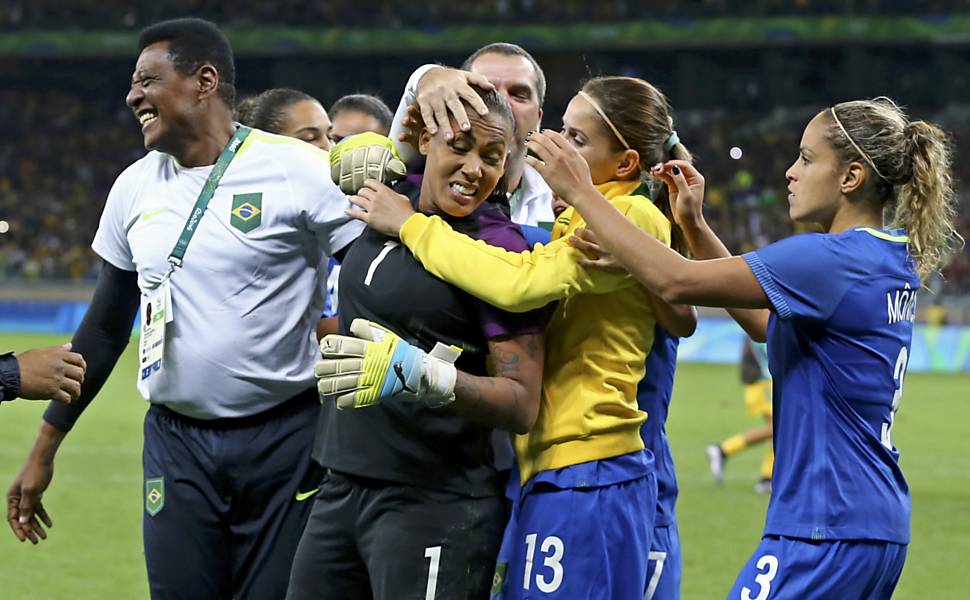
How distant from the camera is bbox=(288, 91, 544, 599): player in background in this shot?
3.41m

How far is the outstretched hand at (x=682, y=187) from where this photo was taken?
390 cm

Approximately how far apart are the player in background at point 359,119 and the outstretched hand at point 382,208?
104 inches

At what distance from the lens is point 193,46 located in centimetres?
448

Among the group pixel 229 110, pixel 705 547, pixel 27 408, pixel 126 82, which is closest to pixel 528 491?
pixel 229 110

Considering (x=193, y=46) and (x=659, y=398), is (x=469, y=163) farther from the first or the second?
(x=193, y=46)

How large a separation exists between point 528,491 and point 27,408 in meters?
14.1

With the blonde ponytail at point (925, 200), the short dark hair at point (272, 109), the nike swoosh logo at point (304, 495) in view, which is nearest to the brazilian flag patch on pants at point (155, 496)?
the nike swoosh logo at point (304, 495)

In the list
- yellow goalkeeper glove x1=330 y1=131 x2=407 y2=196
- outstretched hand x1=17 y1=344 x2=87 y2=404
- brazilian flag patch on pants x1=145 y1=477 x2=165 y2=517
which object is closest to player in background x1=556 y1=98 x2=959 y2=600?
yellow goalkeeper glove x1=330 y1=131 x2=407 y2=196

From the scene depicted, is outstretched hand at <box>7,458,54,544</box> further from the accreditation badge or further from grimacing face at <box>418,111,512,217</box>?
grimacing face at <box>418,111,512,217</box>

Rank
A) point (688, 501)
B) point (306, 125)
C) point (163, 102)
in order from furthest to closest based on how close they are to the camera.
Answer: point (688, 501) → point (306, 125) → point (163, 102)

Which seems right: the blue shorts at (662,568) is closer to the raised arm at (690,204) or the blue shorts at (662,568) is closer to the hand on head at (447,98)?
the raised arm at (690,204)

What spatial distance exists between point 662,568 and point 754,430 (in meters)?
7.80

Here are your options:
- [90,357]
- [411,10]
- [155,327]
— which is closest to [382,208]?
[155,327]

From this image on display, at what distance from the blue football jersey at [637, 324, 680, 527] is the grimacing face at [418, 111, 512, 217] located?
703 millimetres
